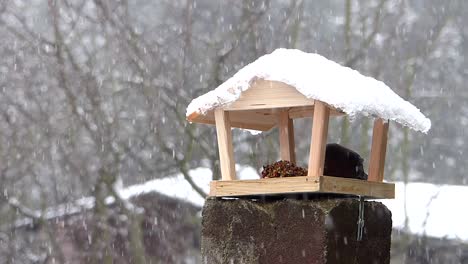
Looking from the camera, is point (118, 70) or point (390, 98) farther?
point (118, 70)

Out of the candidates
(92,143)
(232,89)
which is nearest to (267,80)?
(232,89)

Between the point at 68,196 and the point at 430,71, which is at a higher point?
the point at 430,71

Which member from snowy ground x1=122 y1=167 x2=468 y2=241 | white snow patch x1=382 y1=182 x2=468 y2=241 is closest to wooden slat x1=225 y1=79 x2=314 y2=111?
snowy ground x1=122 y1=167 x2=468 y2=241

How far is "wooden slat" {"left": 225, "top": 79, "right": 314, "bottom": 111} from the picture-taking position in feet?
15.2

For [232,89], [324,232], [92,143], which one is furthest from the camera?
[92,143]

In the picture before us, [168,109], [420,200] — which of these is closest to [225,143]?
[168,109]

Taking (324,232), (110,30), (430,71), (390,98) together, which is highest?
(110,30)

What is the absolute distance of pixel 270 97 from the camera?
15.4 ft

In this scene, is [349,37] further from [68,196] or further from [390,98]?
[390,98]

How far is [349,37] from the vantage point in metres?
10.3

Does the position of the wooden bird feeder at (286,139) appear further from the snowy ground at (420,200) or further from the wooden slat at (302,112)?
the snowy ground at (420,200)

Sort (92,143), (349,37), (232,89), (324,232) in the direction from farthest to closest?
(92,143) → (349,37) → (232,89) → (324,232)

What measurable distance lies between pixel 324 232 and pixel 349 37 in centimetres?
611

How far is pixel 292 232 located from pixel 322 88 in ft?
2.48
